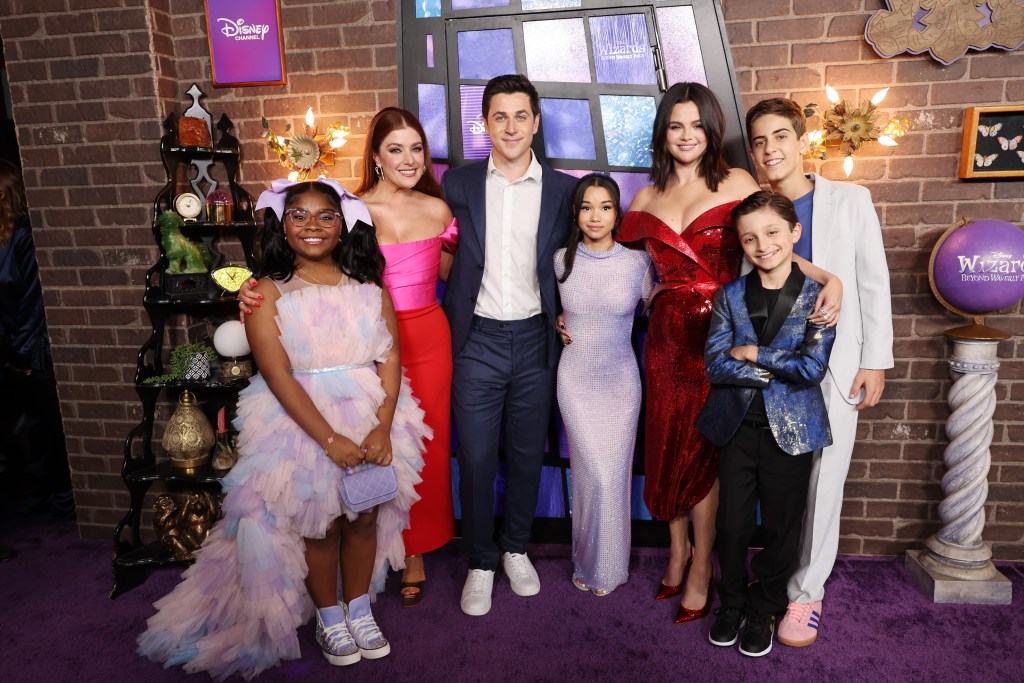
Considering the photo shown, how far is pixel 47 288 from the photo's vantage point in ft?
10.7

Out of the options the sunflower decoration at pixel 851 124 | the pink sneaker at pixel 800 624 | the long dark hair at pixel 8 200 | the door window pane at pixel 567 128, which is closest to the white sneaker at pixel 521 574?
the pink sneaker at pixel 800 624

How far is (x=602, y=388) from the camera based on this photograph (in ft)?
8.32

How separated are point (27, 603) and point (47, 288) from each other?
147 centimetres

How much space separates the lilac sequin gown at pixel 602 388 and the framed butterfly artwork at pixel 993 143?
145 cm

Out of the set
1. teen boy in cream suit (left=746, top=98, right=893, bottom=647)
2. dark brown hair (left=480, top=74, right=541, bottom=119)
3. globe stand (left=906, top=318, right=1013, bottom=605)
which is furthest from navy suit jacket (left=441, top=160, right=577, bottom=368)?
globe stand (left=906, top=318, right=1013, bottom=605)

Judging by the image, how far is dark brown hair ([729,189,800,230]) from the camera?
210 centimetres

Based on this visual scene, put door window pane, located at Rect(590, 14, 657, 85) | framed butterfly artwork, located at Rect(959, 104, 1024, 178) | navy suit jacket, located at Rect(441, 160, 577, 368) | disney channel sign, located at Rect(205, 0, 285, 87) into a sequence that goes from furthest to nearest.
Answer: disney channel sign, located at Rect(205, 0, 285, 87)
door window pane, located at Rect(590, 14, 657, 85)
framed butterfly artwork, located at Rect(959, 104, 1024, 178)
navy suit jacket, located at Rect(441, 160, 577, 368)

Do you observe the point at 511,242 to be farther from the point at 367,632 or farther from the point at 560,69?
the point at 367,632

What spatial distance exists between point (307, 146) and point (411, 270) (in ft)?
3.03

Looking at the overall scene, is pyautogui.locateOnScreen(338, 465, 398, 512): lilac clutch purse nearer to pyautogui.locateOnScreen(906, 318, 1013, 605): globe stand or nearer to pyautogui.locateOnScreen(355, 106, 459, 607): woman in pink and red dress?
→ pyautogui.locateOnScreen(355, 106, 459, 607): woman in pink and red dress

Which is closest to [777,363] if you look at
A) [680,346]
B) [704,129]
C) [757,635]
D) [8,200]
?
[680,346]

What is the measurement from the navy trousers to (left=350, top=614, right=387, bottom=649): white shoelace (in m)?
0.49

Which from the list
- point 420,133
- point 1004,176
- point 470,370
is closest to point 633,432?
point 470,370

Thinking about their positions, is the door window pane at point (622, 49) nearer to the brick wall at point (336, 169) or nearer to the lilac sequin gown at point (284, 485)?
the brick wall at point (336, 169)
